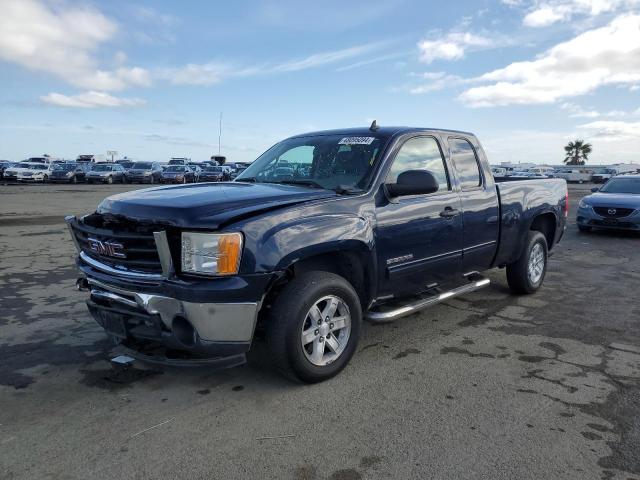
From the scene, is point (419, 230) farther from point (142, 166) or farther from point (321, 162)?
point (142, 166)

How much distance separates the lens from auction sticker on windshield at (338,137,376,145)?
15.1 ft

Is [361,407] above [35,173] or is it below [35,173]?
below

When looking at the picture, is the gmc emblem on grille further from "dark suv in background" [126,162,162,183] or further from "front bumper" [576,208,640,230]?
"dark suv in background" [126,162,162,183]

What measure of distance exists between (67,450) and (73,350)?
1.64 meters

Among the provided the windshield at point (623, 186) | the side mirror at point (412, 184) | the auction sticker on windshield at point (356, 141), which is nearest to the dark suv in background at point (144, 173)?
the windshield at point (623, 186)

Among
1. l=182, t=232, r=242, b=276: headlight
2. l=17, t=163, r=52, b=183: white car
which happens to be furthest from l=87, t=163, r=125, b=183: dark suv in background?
l=182, t=232, r=242, b=276: headlight

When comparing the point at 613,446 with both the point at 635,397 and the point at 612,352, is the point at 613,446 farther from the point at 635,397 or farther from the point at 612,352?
the point at 612,352

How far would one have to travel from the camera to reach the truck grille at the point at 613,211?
1186 cm

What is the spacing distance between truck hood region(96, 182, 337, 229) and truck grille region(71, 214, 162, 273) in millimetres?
79

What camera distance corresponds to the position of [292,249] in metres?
3.46

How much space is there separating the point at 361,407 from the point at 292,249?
3.71 ft

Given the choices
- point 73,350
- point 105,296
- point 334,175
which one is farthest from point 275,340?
point 73,350

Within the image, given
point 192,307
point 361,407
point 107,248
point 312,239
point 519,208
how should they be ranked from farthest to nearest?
point 519,208
point 107,248
point 312,239
point 361,407
point 192,307

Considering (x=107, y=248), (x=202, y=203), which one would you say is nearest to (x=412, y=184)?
(x=202, y=203)
